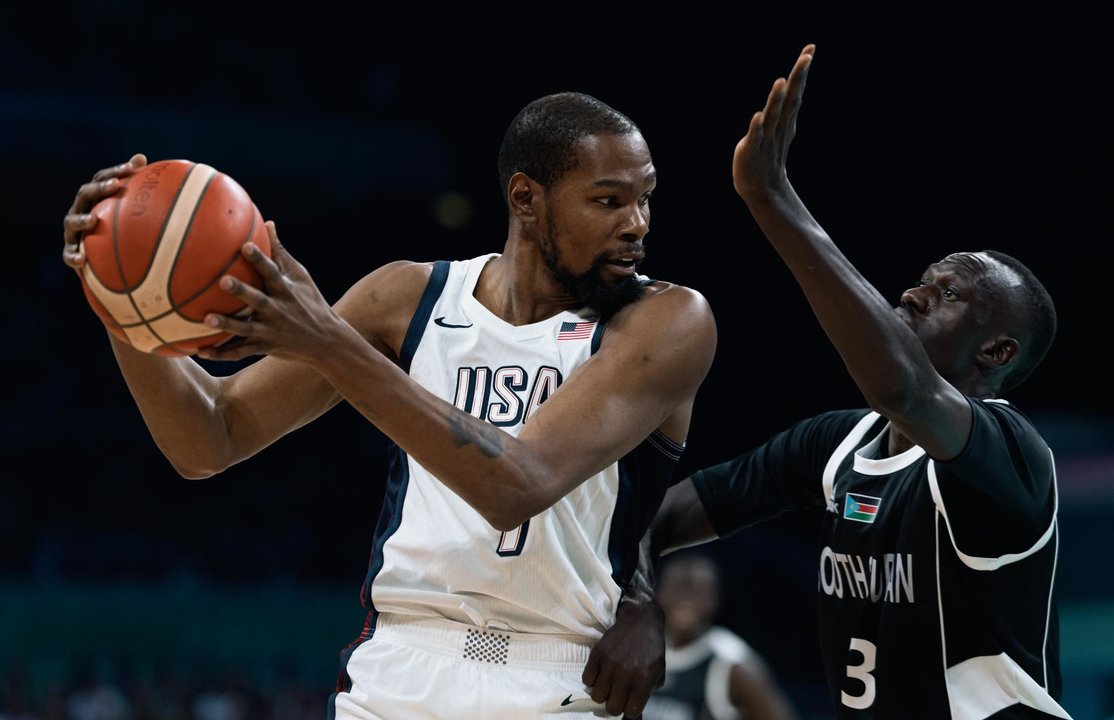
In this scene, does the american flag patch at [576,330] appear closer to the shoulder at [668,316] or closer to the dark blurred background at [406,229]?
the shoulder at [668,316]

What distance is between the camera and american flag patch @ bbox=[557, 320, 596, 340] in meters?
3.15

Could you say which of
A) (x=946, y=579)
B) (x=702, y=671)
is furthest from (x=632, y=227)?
(x=702, y=671)

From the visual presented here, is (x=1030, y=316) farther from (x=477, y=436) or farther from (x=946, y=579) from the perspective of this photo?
(x=477, y=436)

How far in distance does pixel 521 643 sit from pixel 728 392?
10.4 m

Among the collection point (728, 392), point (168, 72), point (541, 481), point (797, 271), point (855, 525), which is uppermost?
point (168, 72)

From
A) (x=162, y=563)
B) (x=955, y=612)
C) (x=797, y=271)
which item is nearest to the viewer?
(x=797, y=271)

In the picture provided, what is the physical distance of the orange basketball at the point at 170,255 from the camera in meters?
2.43

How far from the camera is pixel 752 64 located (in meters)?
13.3

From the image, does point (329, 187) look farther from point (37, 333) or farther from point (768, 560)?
point (768, 560)

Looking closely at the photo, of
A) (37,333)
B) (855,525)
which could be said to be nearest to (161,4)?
(37,333)

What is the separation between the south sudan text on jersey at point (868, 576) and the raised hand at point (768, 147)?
1226 mm

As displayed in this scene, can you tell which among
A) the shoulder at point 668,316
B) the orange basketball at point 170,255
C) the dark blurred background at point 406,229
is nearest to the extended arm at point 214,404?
the orange basketball at point 170,255

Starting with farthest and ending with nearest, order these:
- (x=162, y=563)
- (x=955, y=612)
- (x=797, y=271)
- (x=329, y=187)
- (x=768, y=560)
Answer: (x=329, y=187), (x=768, y=560), (x=162, y=563), (x=955, y=612), (x=797, y=271)

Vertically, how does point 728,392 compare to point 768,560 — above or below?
above
